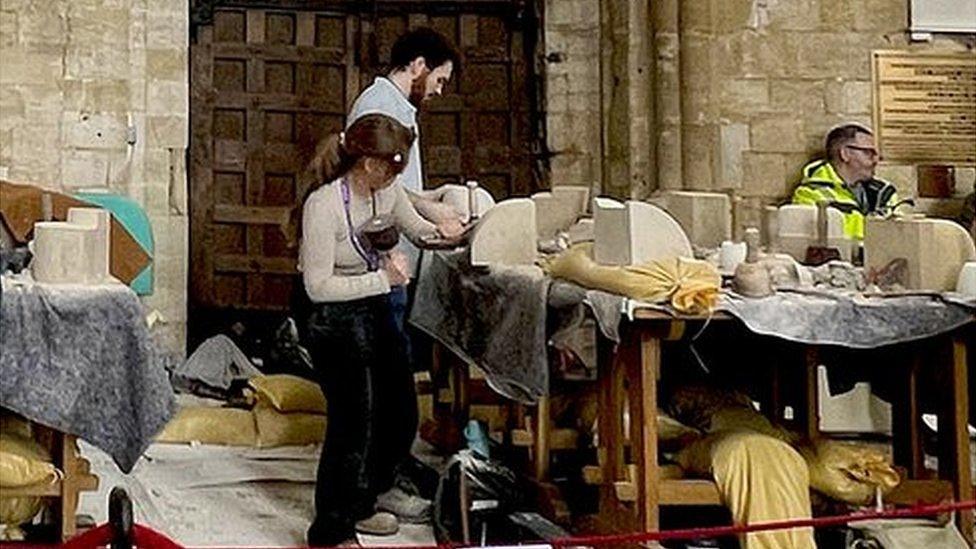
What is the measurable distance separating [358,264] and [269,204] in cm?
488

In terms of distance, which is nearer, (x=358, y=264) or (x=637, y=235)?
(x=637, y=235)

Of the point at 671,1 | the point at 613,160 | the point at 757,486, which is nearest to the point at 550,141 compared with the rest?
the point at 613,160

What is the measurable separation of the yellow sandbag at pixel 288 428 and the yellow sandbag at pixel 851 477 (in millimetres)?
2614

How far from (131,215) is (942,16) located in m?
4.53

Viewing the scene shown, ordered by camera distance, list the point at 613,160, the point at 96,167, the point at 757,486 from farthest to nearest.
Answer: the point at 613,160
the point at 96,167
the point at 757,486

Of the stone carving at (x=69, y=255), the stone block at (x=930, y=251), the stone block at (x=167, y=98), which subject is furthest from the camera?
the stone block at (x=167, y=98)

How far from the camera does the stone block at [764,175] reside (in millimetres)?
8547

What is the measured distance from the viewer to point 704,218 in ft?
19.0

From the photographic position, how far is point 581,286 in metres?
4.53

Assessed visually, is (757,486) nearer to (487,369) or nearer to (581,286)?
(581,286)

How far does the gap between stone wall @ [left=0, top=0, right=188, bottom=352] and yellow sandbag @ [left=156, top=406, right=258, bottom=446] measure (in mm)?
2002

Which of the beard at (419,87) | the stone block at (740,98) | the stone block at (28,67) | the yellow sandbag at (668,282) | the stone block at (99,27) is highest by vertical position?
the stone block at (99,27)

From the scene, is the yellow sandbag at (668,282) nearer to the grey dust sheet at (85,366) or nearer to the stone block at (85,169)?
the grey dust sheet at (85,366)

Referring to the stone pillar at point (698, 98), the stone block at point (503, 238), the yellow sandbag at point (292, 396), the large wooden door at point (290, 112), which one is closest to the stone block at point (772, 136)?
the stone pillar at point (698, 98)
